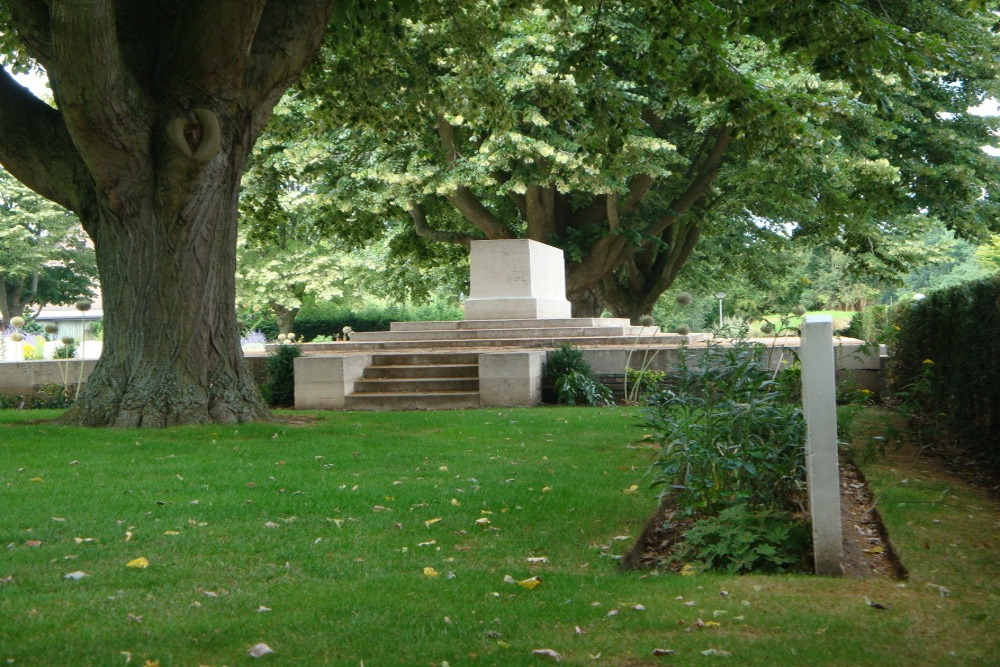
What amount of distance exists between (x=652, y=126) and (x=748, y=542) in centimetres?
2124

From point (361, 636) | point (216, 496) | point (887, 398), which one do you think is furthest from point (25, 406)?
point (361, 636)

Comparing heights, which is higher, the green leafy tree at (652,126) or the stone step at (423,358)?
the green leafy tree at (652,126)

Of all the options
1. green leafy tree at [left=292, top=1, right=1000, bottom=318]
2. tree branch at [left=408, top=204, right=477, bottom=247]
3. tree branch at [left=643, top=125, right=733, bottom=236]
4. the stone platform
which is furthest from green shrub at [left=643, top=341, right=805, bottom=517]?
tree branch at [left=408, top=204, right=477, bottom=247]

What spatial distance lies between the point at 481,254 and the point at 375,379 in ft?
14.4

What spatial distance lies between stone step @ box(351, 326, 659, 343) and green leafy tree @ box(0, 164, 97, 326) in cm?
3134

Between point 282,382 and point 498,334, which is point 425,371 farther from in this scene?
point 498,334

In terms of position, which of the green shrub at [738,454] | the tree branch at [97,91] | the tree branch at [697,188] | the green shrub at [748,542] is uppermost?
the tree branch at [697,188]

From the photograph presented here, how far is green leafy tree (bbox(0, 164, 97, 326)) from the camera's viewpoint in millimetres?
45219

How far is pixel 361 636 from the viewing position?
4129 mm

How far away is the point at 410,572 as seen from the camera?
5.31 m

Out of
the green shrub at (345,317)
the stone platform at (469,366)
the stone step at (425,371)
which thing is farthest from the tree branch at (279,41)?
the green shrub at (345,317)

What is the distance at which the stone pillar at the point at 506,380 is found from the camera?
49.9 feet

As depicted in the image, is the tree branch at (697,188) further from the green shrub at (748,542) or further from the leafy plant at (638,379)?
the green shrub at (748,542)

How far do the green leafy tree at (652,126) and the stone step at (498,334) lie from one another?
294 cm
